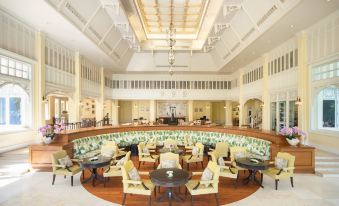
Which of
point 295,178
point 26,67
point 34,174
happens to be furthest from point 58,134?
point 295,178

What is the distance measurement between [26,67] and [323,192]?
35.6 ft

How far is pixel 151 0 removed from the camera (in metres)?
11.1

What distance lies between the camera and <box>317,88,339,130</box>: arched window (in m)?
8.27

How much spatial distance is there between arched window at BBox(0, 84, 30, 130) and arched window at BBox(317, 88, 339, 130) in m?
12.0

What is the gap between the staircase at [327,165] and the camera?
645cm

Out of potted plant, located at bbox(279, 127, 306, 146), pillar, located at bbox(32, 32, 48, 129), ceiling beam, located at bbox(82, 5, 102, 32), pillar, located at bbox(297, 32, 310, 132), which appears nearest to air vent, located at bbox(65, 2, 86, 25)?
ceiling beam, located at bbox(82, 5, 102, 32)

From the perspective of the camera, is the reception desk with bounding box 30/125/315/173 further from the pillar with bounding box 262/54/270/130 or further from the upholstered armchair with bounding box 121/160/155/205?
the pillar with bounding box 262/54/270/130

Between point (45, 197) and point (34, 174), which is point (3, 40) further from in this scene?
point (45, 197)

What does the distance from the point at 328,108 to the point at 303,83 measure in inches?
52.8

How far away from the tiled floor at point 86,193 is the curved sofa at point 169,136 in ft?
5.81

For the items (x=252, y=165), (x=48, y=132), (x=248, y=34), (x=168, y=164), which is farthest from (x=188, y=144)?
(x=248, y=34)

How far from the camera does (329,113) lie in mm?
8539

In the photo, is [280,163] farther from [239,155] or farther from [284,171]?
[239,155]

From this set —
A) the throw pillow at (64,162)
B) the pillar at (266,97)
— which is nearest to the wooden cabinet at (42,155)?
the throw pillow at (64,162)
